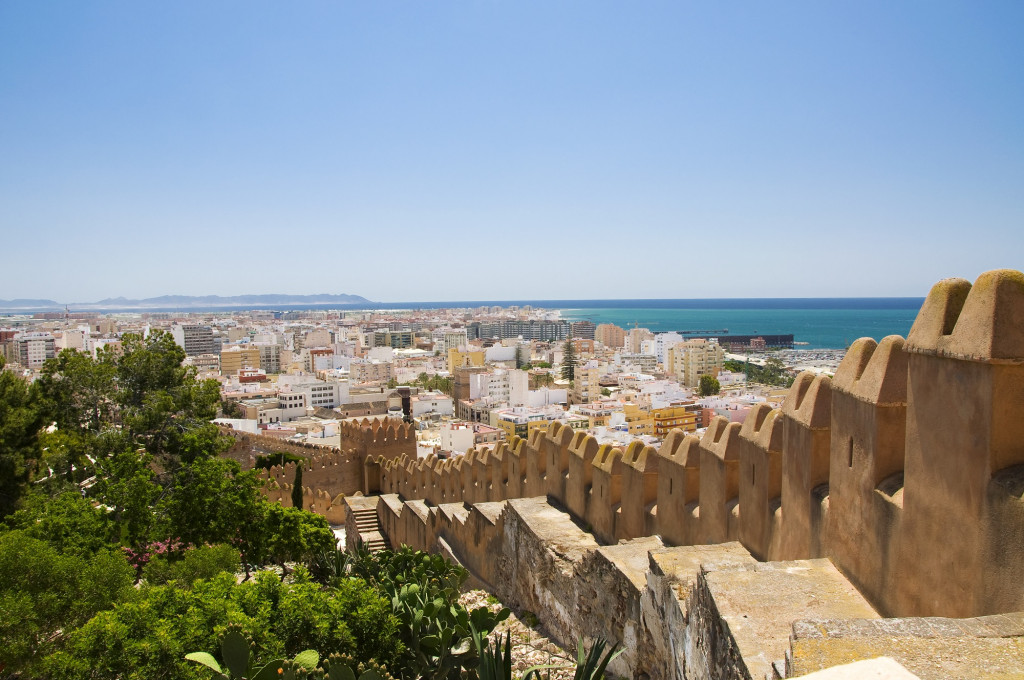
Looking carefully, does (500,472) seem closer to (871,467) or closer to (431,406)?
(871,467)

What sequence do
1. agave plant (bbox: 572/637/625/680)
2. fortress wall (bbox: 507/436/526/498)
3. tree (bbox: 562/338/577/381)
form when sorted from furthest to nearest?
tree (bbox: 562/338/577/381) → fortress wall (bbox: 507/436/526/498) → agave plant (bbox: 572/637/625/680)

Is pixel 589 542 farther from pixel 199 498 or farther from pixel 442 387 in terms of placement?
pixel 442 387

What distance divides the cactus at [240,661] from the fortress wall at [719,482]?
3148 mm

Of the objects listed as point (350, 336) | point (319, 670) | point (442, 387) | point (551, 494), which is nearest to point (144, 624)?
point (319, 670)

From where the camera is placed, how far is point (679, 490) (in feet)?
18.2

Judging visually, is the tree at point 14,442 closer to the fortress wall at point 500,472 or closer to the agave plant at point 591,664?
the fortress wall at point 500,472

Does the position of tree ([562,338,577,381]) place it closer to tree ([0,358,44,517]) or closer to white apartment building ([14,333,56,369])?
white apartment building ([14,333,56,369])

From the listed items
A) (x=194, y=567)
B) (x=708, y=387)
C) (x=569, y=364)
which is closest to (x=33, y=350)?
(x=569, y=364)

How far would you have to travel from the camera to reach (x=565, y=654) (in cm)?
608

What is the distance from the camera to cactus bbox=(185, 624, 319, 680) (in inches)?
194

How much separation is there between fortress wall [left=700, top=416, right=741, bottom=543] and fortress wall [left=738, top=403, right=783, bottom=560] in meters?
0.13

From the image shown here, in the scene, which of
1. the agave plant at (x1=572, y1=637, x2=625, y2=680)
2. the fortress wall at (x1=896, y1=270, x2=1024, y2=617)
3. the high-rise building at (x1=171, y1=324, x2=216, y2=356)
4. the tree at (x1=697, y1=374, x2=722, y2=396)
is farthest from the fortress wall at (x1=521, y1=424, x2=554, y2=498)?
the high-rise building at (x1=171, y1=324, x2=216, y2=356)

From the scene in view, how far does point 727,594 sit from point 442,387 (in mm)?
96229

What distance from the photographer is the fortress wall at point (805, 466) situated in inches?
157
